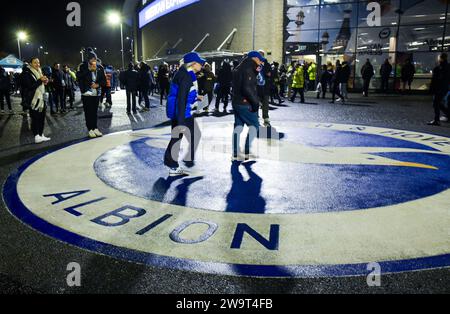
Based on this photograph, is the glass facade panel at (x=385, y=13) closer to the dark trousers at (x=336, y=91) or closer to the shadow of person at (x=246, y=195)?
the dark trousers at (x=336, y=91)

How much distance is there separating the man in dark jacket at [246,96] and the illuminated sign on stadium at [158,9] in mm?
30925

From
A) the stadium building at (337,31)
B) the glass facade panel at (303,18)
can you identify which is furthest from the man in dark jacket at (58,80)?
the glass facade panel at (303,18)

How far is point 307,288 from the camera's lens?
272cm

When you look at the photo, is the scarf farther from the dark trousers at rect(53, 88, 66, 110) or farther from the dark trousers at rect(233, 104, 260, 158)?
the dark trousers at rect(53, 88, 66, 110)

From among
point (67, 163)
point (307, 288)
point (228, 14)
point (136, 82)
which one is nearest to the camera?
point (307, 288)

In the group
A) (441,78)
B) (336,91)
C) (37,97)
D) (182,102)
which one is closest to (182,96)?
(182,102)

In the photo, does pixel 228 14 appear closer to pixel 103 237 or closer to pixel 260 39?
pixel 260 39

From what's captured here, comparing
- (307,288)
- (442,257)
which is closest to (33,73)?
(307,288)

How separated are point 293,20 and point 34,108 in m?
22.3

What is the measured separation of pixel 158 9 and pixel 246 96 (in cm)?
3851

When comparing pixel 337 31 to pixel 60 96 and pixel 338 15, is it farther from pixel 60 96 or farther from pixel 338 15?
pixel 60 96

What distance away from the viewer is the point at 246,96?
6484 millimetres

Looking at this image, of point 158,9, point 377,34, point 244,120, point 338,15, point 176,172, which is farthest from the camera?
point 158,9

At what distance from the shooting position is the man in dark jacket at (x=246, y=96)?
6.48m
